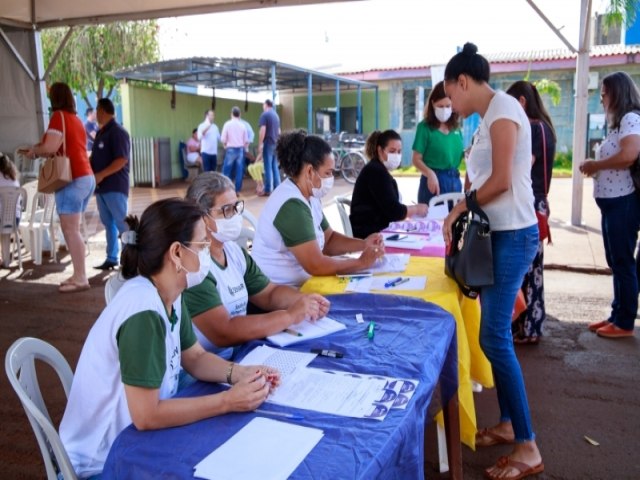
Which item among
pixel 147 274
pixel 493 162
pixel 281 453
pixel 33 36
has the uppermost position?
pixel 33 36

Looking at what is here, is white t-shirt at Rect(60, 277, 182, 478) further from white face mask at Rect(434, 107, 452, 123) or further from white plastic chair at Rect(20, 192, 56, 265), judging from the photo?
white plastic chair at Rect(20, 192, 56, 265)

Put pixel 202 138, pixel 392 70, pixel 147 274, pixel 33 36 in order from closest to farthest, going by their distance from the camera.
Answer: pixel 147 274 → pixel 33 36 → pixel 202 138 → pixel 392 70

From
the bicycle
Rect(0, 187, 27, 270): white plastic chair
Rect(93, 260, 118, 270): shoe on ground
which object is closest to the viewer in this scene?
Rect(0, 187, 27, 270): white plastic chair

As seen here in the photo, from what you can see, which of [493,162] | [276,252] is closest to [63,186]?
[276,252]

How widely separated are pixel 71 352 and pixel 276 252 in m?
1.94

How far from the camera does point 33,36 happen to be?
7.20 meters

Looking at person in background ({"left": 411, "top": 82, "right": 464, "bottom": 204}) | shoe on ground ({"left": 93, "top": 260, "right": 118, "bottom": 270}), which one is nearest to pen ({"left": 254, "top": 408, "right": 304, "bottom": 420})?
person in background ({"left": 411, "top": 82, "right": 464, "bottom": 204})

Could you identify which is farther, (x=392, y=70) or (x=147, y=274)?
(x=392, y=70)

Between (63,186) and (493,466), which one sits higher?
(63,186)

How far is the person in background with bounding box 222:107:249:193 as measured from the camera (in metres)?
11.0

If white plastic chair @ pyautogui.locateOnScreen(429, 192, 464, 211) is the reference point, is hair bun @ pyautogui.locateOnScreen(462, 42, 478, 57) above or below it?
above

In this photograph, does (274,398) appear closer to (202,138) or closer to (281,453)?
(281,453)

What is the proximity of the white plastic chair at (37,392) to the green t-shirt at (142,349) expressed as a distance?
24cm

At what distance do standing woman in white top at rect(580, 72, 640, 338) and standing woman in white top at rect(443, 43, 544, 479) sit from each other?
1.61m
